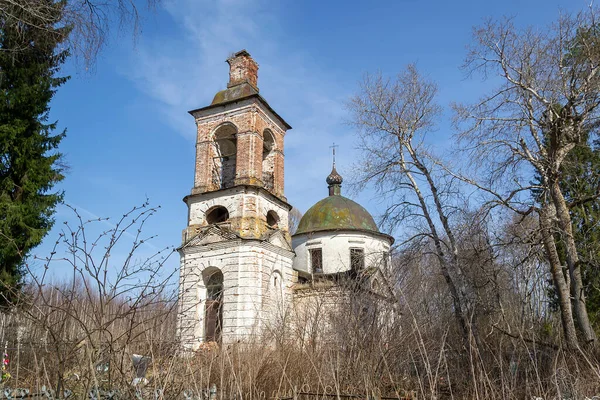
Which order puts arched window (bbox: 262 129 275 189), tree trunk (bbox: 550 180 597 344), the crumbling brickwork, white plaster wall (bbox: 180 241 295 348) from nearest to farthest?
1. tree trunk (bbox: 550 180 597 344)
2. white plaster wall (bbox: 180 241 295 348)
3. arched window (bbox: 262 129 275 189)
4. the crumbling brickwork

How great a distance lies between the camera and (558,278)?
352 inches

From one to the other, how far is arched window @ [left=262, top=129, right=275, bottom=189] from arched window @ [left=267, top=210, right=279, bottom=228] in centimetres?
108

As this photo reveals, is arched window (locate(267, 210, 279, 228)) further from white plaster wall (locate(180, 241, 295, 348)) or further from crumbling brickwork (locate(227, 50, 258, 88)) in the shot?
crumbling brickwork (locate(227, 50, 258, 88))

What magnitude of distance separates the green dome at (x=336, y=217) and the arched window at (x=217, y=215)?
650 cm

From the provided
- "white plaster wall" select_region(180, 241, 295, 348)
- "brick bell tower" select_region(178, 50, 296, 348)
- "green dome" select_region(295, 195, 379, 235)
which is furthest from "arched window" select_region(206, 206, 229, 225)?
"green dome" select_region(295, 195, 379, 235)

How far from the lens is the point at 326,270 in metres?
23.4

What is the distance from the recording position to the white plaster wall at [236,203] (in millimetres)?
17953

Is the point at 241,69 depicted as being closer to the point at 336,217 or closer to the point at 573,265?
the point at 336,217

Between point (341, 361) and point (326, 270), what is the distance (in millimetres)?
16206

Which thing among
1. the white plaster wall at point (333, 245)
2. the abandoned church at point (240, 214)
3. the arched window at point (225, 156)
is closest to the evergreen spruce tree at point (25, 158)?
the abandoned church at point (240, 214)

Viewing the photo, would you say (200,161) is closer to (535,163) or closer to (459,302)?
(459,302)

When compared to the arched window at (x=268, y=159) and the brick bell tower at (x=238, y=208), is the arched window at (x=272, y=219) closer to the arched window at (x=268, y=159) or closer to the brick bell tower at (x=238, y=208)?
the brick bell tower at (x=238, y=208)

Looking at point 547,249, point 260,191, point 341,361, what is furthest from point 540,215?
point 260,191

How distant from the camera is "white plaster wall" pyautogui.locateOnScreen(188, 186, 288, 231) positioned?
1795cm
